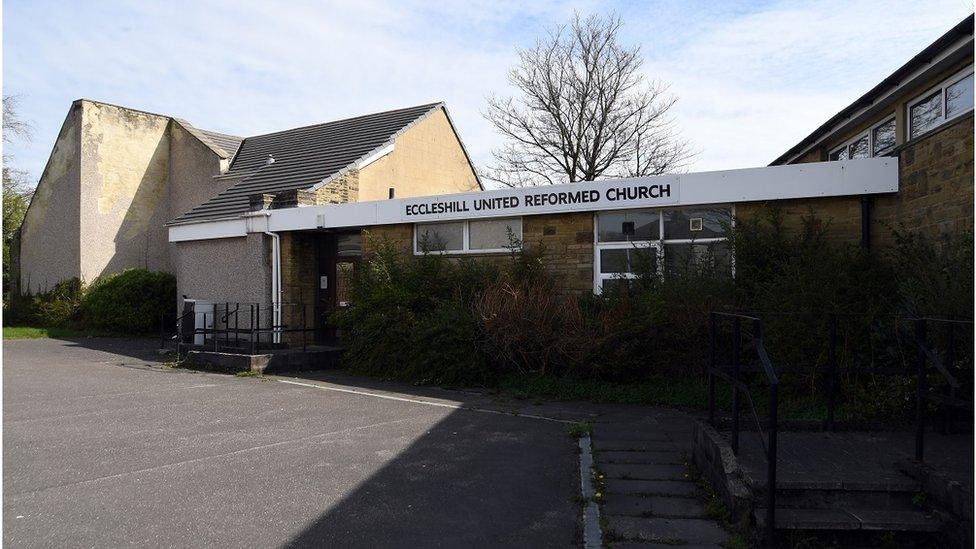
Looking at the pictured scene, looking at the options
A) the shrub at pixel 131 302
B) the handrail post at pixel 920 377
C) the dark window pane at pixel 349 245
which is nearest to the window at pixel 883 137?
the handrail post at pixel 920 377

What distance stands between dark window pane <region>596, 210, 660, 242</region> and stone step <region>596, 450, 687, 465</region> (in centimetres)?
541

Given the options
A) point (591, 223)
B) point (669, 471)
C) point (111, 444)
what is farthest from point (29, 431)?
point (591, 223)

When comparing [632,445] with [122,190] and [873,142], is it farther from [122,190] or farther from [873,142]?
[122,190]

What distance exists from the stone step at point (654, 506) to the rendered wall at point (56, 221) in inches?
972

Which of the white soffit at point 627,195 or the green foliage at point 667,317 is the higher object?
the white soffit at point 627,195

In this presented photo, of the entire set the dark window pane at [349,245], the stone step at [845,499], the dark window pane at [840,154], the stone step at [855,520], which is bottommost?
the stone step at [855,520]

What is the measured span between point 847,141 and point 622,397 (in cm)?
778

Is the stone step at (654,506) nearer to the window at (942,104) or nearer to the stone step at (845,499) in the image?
the stone step at (845,499)

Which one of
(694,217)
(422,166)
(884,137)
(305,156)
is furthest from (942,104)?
(305,156)

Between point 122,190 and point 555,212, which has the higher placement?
point 122,190

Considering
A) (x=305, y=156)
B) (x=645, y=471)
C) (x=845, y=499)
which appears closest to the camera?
(x=845, y=499)

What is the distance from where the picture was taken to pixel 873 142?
12.6 m

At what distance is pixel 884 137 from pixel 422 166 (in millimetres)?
12166

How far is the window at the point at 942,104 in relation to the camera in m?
8.73
